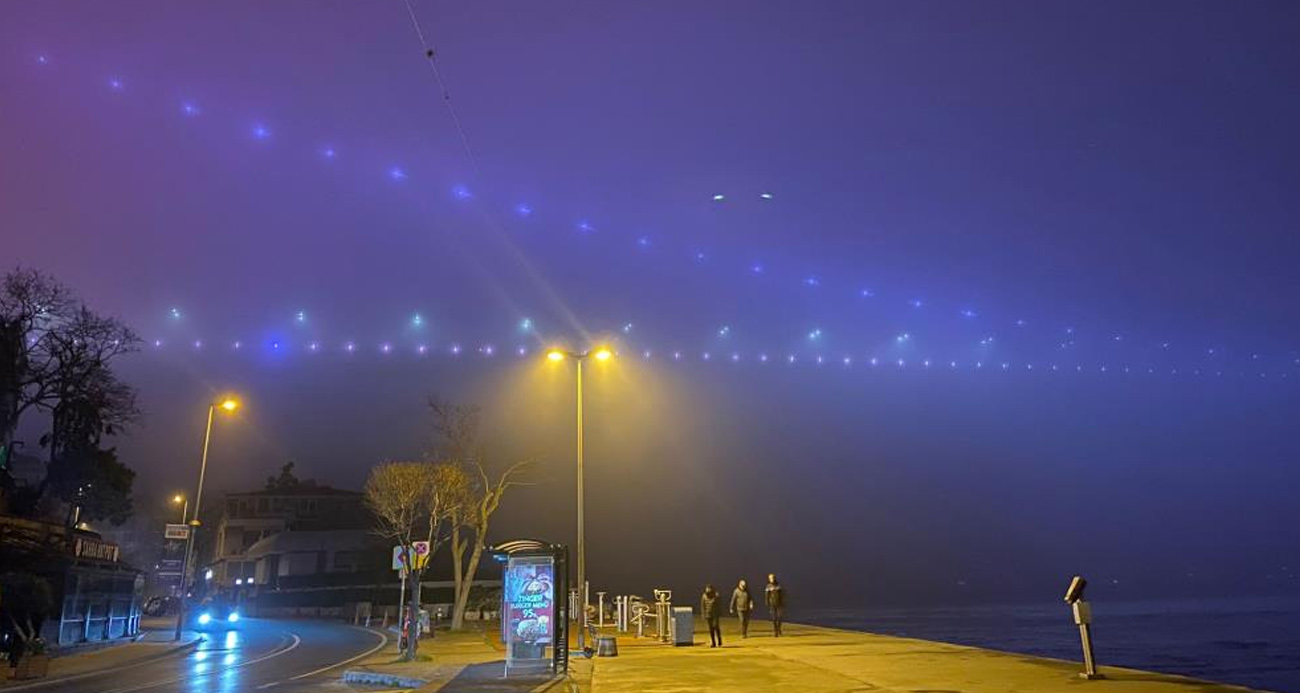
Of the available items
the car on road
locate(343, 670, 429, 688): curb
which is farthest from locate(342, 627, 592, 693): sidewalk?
the car on road

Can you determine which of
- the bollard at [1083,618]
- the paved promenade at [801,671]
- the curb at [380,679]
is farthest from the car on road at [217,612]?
the bollard at [1083,618]

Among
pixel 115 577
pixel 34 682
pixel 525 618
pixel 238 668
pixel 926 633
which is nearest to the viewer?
pixel 525 618

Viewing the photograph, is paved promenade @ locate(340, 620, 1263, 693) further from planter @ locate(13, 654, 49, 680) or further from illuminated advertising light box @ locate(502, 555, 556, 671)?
planter @ locate(13, 654, 49, 680)

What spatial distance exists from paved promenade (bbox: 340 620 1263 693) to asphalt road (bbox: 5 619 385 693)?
1814 mm

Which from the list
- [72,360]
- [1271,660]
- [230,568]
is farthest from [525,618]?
[230,568]

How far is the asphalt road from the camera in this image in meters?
17.8

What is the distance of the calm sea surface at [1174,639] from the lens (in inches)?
1565

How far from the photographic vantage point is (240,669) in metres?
21.6

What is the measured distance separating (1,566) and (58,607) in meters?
3.70

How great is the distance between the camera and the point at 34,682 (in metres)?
19.4

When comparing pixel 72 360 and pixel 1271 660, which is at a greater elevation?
pixel 72 360

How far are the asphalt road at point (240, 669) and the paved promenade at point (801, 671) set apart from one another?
1814 mm

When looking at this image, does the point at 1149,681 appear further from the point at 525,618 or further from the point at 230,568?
the point at 230,568

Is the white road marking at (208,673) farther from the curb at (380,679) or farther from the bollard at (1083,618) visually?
the bollard at (1083,618)
